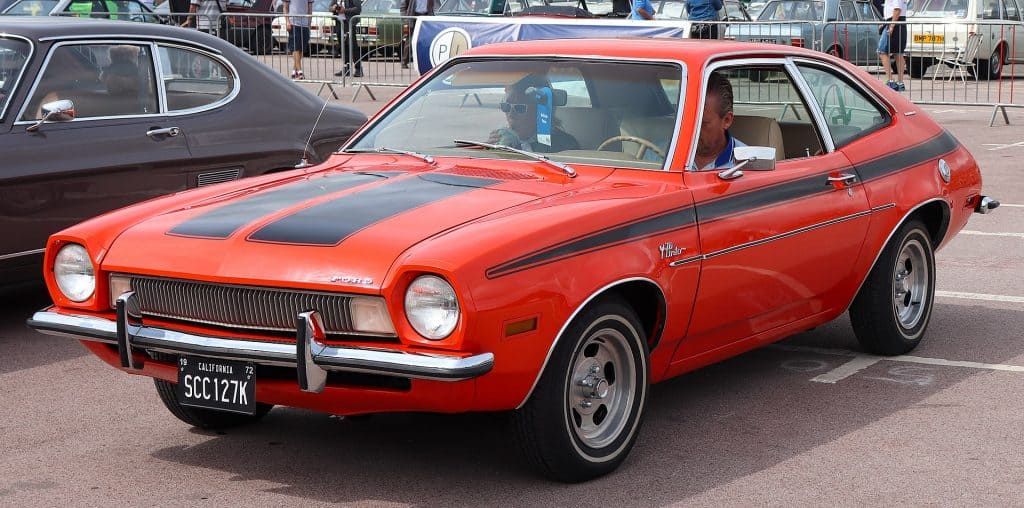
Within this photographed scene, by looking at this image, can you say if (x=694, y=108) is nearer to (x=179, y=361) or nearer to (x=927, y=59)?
(x=179, y=361)

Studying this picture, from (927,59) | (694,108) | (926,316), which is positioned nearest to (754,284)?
(694,108)

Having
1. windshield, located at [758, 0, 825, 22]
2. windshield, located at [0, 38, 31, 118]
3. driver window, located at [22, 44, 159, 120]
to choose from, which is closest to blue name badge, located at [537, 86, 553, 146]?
driver window, located at [22, 44, 159, 120]

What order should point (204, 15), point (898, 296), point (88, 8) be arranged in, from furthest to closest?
point (88, 8) < point (204, 15) < point (898, 296)

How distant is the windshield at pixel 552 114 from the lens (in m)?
5.55

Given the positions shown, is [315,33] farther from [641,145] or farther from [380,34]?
[641,145]

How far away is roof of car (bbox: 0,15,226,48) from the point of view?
7.70 meters

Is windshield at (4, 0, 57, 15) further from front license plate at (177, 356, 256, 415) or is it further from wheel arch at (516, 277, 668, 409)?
wheel arch at (516, 277, 668, 409)

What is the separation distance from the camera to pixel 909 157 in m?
6.65

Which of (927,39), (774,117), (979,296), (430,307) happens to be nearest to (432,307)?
(430,307)

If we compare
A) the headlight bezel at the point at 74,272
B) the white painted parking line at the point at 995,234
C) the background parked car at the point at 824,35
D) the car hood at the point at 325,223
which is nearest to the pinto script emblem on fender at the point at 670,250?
the car hood at the point at 325,223

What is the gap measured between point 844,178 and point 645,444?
1569 mm

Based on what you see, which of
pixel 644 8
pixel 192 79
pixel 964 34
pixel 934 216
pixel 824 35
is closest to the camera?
pixel 934 216

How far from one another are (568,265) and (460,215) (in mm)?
412

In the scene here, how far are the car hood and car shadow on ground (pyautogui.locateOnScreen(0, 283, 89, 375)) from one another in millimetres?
1946
